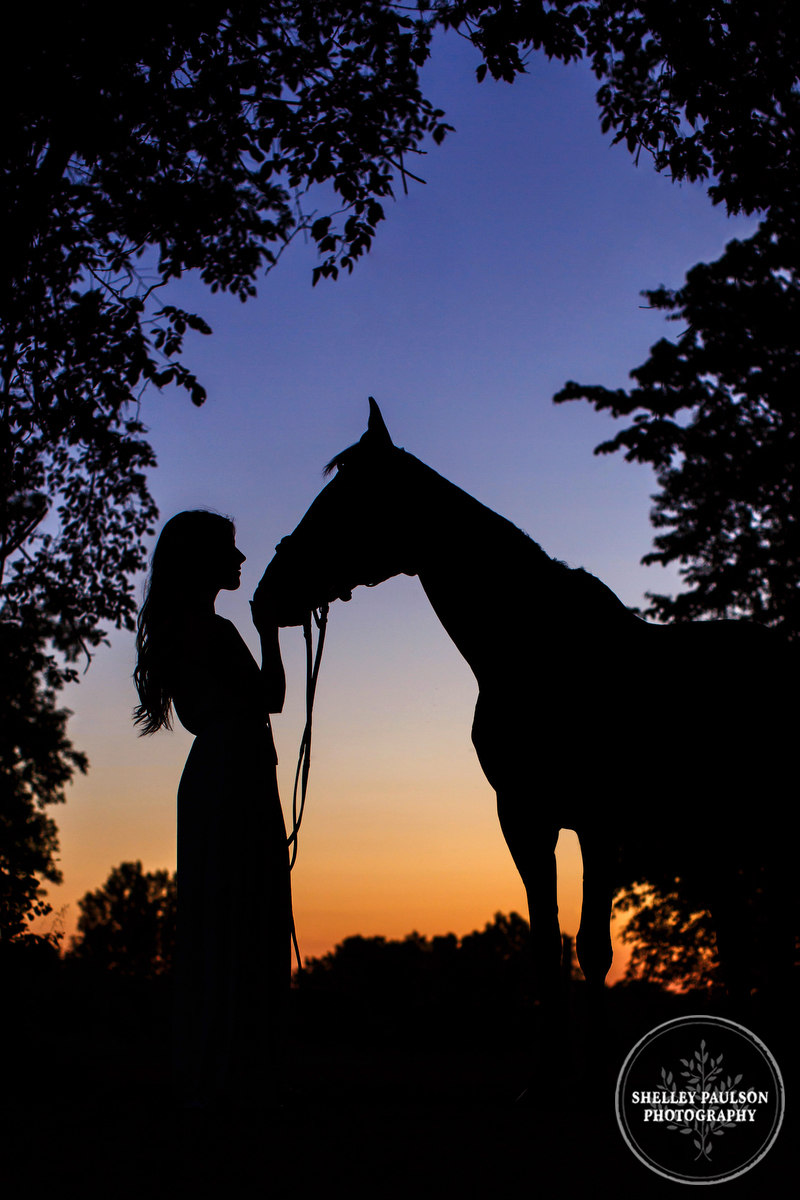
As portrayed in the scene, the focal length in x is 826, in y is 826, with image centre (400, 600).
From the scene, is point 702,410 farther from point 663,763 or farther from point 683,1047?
point 683,1047

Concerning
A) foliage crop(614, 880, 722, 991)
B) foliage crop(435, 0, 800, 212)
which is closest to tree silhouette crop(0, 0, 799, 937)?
foliage crop(435, 0, 800, 212)

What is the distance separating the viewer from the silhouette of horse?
13.4 ft

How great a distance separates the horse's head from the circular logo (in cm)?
253

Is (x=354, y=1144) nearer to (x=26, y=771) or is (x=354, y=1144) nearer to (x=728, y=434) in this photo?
(x=728, y=434)

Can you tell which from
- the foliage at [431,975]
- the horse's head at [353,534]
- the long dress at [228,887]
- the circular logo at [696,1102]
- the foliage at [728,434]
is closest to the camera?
the circular logo at [696,1102]

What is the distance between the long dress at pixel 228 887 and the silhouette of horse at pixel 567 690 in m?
0.56

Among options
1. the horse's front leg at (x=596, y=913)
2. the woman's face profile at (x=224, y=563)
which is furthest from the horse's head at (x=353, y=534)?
the horse's front leg at (x=596, y=913)

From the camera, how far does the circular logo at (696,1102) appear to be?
2.94m

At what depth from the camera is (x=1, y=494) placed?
11.0 meters

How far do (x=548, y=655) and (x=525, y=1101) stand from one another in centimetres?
209

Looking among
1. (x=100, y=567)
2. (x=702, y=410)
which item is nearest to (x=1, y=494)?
(x=100, y=567)

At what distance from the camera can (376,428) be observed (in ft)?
15.0

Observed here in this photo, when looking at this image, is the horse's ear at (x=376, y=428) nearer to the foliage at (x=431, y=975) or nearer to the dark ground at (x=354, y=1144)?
the dark ground at (x=354, y=1144)

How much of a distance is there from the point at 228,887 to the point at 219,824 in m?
0.29
